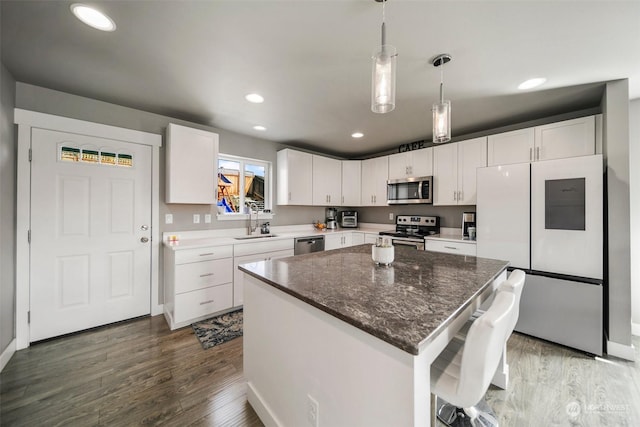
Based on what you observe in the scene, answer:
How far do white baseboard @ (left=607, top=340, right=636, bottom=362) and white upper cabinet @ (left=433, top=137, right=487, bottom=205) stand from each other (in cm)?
173

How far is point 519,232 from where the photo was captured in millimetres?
2428

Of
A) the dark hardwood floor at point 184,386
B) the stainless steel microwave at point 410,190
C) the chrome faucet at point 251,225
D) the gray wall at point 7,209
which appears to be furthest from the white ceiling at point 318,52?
the dark hardwood floor at point 184,386

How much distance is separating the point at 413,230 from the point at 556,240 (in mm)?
1795

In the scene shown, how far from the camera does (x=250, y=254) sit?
301 centimetres

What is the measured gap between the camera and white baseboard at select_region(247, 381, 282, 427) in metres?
1.35

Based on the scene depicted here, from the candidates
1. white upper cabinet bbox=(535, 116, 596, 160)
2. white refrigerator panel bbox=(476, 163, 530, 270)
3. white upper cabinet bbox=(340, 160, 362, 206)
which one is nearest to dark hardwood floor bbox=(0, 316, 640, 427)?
white refrigerator panel bbox=(476, 163, 530, 270)

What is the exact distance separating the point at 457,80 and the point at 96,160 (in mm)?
3599

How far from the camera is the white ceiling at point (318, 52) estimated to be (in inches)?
A: 52.7

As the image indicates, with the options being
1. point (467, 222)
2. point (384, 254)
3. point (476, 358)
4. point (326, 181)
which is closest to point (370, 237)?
point (326, 181)

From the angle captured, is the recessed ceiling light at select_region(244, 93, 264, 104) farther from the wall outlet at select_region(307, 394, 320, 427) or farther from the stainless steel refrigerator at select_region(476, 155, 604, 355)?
the stainless steel refrigerator at select_region(476, 155, 604, 355)

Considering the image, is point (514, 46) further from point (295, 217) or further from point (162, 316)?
point (162, 316)

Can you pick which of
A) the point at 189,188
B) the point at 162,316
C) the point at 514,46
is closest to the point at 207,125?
the point at 189,188
